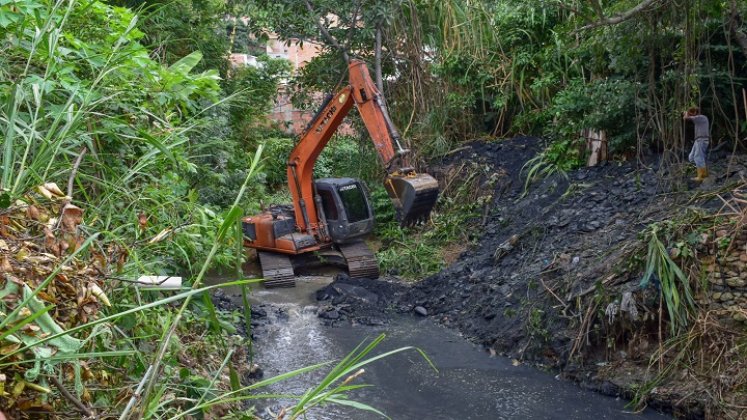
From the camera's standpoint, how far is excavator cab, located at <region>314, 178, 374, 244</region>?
1221 cm

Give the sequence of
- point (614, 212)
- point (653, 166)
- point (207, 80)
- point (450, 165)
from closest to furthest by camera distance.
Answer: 1. point (207, 80)
2. point (614, 212)
3. point (653, 166)
4. point (450, 165)

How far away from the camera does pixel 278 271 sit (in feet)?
39.4

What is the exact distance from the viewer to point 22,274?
2.57 metres

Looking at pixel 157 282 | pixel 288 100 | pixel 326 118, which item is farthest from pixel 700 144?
pixel 288 100

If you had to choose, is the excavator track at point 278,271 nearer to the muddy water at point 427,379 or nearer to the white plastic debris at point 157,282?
the muddy water at point 427,379

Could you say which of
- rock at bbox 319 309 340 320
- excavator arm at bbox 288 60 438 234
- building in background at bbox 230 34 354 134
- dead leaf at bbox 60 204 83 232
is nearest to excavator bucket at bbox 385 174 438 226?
excavator arm at bbox 288 60 438 234

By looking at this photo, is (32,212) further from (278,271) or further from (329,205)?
(329,205)

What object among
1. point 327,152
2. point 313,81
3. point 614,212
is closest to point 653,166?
point 614,212

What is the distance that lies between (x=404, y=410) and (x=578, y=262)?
301 centimetres

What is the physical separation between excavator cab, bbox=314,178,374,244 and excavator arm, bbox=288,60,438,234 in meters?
0.19

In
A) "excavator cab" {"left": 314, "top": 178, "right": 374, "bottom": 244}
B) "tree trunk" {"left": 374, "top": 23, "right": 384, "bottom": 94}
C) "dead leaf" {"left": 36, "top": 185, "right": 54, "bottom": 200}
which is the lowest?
"excavator cab" {"left": 314, "top": 178, "right": 374, "bottom": 244}

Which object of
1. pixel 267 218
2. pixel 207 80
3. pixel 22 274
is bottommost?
pixel 267 218

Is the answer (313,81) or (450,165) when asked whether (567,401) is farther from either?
(313,81)

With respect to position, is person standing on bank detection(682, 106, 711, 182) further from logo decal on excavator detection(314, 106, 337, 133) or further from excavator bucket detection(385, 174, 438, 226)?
logo decal on excavator detection(314, 106, 337, 133)
